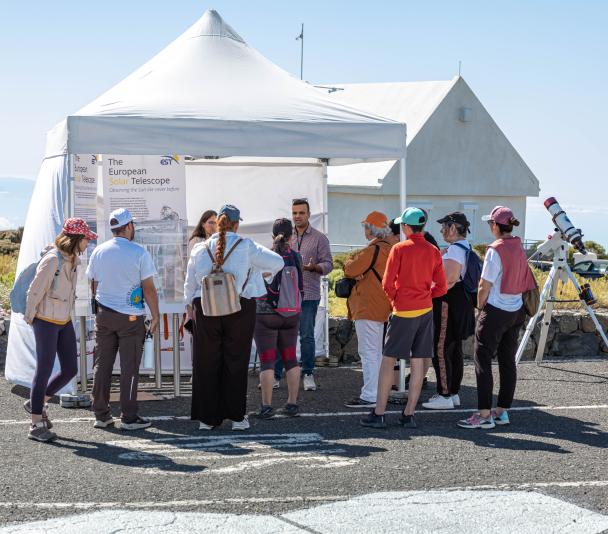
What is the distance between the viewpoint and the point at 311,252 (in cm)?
1067

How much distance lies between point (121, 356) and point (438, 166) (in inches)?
1111

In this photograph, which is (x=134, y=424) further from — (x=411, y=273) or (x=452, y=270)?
(x=452, y=270)

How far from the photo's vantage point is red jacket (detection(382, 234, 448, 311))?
27.5 feet

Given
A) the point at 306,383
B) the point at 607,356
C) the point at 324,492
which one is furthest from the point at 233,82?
the point at 607,356

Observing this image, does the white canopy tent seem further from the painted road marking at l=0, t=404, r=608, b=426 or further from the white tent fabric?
the painted road marking at l=0, t=404, r=608, b=426

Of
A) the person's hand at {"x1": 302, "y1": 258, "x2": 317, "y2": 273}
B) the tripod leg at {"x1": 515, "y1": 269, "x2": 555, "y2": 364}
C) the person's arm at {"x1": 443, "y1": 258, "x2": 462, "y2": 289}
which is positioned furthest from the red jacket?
the tripod leg at {"x1": 515, "y1": 269, "x2": 555, "y2": 364}

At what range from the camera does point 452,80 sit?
117 ft

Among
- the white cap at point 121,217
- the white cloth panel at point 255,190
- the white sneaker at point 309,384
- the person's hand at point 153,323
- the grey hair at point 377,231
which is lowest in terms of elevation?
the white sneaker at point 309,384

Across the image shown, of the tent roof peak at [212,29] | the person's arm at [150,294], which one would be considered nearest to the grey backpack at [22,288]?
the person's arm at [150,294]

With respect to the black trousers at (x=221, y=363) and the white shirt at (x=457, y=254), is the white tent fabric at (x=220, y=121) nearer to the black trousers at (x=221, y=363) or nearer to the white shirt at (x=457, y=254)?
the white shirt at (x=457, y=254)

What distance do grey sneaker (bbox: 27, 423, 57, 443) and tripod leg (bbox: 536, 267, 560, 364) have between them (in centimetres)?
655

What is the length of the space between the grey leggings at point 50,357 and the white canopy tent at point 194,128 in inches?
60.8

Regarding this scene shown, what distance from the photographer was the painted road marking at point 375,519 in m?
5.67

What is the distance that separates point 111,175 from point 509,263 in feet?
14.5
